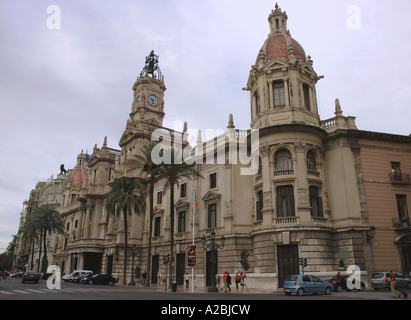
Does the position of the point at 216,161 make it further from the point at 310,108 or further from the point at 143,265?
the point at 143,265

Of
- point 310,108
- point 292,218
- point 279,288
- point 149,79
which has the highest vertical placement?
point 149,79

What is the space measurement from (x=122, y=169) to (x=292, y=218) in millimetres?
36625

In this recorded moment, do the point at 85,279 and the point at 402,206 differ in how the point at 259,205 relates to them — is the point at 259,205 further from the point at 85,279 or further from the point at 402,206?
the point at 85,279

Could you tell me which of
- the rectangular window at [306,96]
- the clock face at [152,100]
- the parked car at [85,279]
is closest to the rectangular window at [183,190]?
the parked car at [85,279]

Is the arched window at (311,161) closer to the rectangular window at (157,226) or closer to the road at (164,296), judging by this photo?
the road at (164,296)

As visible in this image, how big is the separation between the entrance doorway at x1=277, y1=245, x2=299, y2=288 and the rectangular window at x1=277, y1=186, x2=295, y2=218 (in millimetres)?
2890

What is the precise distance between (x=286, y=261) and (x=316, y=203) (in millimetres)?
6192

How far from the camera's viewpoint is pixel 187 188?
44.2 m

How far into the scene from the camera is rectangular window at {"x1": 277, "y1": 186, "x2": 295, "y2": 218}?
31.7 meters

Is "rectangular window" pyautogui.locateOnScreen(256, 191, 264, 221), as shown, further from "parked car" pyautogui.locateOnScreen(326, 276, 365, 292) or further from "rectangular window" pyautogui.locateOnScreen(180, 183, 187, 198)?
"rectangular window" pyautogui.locateOnScreen(180, 183, 187, 198)

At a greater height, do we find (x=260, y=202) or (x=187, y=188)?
(x=187, y=188)
